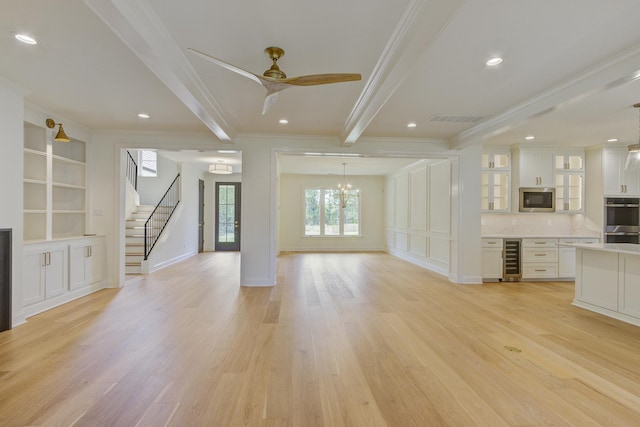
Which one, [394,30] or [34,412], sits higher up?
[394,30]

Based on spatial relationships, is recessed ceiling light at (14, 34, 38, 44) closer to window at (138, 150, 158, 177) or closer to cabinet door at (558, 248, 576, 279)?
window at (138, 150, 158, 177)

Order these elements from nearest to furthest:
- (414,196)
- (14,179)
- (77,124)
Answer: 1. (14,179)
2. (77,124)
3. (414,196)

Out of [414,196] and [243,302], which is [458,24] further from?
[414,196]

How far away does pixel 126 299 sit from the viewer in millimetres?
4754

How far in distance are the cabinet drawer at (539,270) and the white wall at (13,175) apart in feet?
26.7

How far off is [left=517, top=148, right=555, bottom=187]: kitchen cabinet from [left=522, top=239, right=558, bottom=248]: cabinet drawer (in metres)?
1.15

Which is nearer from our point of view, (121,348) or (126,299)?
(121,348)

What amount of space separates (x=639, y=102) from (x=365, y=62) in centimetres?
380

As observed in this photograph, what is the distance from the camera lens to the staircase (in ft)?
22.6

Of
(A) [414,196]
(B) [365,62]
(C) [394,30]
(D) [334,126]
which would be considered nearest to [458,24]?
(C) [394,30]

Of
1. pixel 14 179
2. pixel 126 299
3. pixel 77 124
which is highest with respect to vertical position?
pixel 77 124

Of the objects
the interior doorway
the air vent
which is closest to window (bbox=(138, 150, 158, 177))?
the interior doorway

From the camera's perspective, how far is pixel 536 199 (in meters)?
6.40

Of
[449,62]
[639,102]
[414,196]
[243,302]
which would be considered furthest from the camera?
[414,196]
